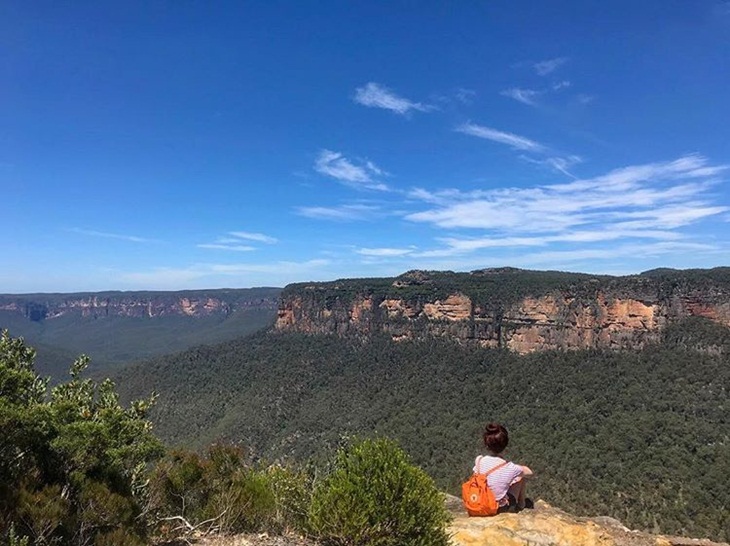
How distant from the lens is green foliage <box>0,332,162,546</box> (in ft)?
23.9

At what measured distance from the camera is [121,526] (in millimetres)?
7988

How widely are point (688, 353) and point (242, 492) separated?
73844mm

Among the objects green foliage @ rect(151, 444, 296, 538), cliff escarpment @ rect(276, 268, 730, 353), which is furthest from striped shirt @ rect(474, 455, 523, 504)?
cliff escarpment @ rect(276, 268, 730, 353)

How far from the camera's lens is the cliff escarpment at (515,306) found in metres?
76.6

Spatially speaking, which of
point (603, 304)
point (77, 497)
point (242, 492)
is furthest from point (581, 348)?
point (77, 497)

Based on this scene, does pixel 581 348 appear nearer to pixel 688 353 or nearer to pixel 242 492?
pixel 688 353

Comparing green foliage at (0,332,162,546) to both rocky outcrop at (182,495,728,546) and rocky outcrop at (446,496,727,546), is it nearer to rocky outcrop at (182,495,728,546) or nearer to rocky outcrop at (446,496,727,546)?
rocky outcrop at (182,495,728,546)

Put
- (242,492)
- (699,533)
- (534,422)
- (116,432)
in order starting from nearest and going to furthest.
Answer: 1. (116,432)
2. (242,492)
3. (699,533)
4. (534,422)

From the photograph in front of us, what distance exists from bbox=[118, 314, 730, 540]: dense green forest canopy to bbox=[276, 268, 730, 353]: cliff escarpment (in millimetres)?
2986

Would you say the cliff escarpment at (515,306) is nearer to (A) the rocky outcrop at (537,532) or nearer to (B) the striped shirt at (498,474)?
(A) the rocky outcrop at (537,532)

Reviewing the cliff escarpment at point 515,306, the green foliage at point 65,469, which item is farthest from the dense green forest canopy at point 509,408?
the green foliage at point 65,469

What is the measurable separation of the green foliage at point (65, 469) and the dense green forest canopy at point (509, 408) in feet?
134

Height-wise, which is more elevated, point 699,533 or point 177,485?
point 177,485

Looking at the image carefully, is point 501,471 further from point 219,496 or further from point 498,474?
point 219,496
